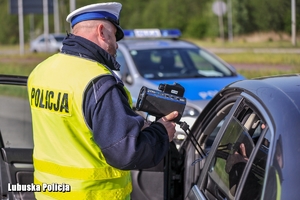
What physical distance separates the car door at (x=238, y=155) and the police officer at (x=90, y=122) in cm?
30

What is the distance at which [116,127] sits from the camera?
2.32m

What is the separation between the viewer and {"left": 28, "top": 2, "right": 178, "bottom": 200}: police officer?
234 cm

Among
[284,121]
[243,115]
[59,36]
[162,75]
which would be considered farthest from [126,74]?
[59,36]

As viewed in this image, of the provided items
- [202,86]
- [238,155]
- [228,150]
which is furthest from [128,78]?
[238,155]

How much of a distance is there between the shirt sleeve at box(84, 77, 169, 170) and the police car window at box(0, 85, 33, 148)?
1.74 metres

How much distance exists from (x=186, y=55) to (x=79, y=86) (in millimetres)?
6572

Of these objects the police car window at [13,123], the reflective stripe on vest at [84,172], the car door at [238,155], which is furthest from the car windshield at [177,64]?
the reflective stripe on vest at [84,172]

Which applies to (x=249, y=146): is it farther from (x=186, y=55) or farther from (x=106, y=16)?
(x=186, y=55)

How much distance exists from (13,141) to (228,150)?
185cm

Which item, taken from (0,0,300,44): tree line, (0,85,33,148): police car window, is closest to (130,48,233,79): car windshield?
(0,0,300,44): tree line

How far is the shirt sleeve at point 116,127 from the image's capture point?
232 cm

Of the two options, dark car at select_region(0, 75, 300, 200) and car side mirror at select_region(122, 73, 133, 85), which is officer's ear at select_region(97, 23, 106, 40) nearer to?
dark car at select_region(0, 75, 300, 200)

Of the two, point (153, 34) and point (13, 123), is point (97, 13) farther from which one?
point (153, 34)

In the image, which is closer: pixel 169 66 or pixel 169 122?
pixel 169 122
